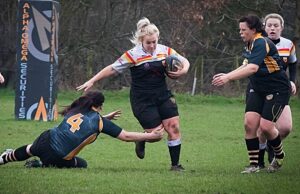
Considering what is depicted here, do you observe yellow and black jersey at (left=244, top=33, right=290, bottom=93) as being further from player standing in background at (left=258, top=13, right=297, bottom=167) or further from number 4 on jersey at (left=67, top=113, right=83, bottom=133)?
number 4 on jersey at (left=67, top=113, right=83, bottom=133)

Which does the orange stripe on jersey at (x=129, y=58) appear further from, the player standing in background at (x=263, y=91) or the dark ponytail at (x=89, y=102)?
the player standing in background at (x=263, y=91)

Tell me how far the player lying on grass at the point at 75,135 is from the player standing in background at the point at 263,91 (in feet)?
4.06

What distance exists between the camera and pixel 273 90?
9547 mm

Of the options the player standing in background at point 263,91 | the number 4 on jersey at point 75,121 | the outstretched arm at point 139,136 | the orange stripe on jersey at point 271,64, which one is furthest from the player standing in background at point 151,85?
the orange stripe on jersey at point 271,64

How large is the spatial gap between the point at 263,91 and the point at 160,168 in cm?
174

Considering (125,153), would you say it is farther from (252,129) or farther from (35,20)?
(35,20)

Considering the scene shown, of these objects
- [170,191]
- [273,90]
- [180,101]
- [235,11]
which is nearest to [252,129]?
[273,90]

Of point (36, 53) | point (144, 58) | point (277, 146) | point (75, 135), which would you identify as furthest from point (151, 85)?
point (36, 53)

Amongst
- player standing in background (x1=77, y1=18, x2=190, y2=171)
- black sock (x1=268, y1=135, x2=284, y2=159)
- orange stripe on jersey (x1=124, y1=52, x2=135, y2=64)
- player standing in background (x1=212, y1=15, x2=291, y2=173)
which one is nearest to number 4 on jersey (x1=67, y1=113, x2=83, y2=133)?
player standing in background (x1=77, y1=18, x2=190, y2=171)

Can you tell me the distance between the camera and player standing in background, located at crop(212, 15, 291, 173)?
941 cm

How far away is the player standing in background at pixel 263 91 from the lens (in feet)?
30.9

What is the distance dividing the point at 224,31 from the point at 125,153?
750 inches

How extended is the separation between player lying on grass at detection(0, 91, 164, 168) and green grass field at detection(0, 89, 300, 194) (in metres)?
0.21

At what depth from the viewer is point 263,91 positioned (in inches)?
378
